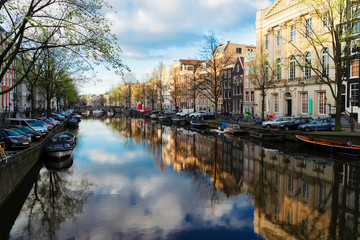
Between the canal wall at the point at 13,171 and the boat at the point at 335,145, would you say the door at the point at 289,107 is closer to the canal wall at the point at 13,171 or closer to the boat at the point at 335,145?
the boat at the point at 335,145

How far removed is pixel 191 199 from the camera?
13250 mm

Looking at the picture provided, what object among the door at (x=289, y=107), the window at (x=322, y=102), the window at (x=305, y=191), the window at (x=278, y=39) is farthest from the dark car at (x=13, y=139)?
the window at (x=278, y=39)

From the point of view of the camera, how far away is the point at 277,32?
50969 millimetres

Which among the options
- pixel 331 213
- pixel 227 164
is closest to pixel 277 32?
pixel 227 164

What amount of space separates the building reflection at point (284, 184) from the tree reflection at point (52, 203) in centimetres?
658

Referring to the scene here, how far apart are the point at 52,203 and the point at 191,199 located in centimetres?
668

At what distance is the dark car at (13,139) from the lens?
66.0 feet

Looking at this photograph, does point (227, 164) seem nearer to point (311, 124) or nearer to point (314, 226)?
point (314, 226)

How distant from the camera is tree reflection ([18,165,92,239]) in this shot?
34.1ft

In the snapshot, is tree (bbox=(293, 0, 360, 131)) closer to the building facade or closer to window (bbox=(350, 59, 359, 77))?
window (bbox=(350, 59, 359, 77))

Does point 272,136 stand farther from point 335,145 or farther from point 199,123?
point 199,123

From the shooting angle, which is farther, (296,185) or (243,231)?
(296,185)

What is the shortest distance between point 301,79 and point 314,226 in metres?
39.7

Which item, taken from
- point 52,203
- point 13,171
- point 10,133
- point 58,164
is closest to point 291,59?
point 58,164
